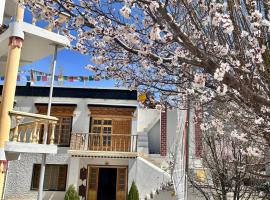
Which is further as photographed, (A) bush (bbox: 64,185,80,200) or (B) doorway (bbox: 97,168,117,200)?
(B) doorway (bbox: 97,168,117,200)

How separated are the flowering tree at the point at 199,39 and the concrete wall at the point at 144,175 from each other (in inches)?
538

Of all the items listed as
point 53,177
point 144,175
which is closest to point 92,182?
point 53,177

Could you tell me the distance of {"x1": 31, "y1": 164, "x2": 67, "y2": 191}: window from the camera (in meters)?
19.1

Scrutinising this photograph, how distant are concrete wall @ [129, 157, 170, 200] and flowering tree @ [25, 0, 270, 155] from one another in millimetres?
13674

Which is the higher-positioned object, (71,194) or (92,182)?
(92,182)

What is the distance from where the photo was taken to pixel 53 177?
63.4 feet

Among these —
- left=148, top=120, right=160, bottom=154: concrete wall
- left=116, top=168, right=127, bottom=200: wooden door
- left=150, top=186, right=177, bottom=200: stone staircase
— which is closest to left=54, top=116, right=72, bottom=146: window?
left=116, top=168, right=127, bottom=200: wooden door

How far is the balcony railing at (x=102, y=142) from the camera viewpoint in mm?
19078

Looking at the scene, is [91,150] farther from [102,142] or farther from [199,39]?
[199,39]

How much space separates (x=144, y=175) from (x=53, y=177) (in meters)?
5.02

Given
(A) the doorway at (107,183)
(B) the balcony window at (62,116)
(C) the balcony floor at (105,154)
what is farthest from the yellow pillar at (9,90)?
(A) the doorway at (107,183)

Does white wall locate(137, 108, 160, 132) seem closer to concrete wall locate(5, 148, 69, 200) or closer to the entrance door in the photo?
the entrance door

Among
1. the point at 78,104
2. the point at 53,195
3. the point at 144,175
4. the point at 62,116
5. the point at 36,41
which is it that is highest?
the point at 36,41

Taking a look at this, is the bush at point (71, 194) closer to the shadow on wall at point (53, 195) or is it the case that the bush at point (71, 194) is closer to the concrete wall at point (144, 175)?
the shadow on wall at point (53, 195)
